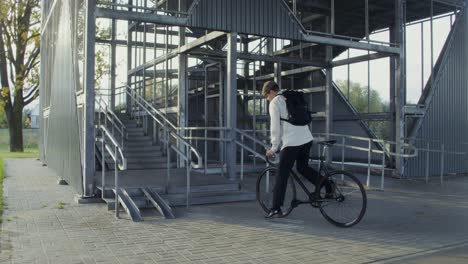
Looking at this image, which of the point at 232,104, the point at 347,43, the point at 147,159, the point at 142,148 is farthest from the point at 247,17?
A: the point at 142,148

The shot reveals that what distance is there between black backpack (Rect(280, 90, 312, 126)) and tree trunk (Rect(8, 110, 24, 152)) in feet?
72.2

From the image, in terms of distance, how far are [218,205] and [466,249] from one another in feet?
12.6

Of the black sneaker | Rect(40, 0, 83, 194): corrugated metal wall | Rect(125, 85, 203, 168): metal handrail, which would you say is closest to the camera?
the black sneaker

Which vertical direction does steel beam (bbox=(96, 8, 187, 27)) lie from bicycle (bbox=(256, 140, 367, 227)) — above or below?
above

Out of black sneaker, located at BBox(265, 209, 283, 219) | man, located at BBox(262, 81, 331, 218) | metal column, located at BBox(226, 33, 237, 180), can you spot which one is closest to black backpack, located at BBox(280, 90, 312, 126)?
man, located at BBox(262, 81, 331, 218)

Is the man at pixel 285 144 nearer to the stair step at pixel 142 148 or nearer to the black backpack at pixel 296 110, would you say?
the black backpack at pixel 296 110

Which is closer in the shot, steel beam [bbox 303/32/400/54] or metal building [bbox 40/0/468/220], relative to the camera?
metal building [bbox 40/0/468/220]

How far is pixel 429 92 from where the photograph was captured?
13.1 m

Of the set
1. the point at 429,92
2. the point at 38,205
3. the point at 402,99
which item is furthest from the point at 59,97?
the point at 429,92

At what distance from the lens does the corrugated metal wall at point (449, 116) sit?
508 inches

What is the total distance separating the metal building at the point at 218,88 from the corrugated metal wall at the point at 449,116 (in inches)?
1.8

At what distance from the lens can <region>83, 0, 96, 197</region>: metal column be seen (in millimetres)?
7758

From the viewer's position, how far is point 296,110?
5957 mm

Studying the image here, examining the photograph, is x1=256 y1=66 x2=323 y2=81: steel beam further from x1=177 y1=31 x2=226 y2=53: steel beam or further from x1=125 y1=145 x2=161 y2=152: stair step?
x1=125 y1=145 x2=161 y2=152: stair step
